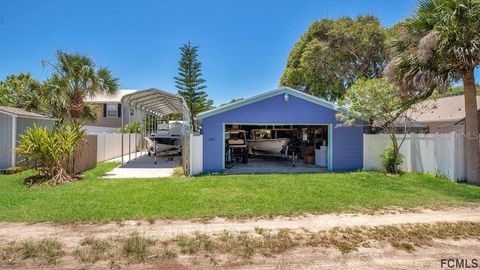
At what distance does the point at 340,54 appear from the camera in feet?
79.7

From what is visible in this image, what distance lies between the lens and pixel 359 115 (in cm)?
1267

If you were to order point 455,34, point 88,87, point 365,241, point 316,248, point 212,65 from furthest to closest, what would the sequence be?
point 212,65 < point 88,87 < point 455,34 < point 365,241 < point 316,248

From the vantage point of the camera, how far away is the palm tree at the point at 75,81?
648 inches

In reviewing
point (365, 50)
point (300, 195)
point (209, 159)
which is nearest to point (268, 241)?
point (300, 195)

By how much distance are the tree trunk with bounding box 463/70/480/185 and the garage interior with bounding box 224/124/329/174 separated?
217 inches

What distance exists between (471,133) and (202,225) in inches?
388

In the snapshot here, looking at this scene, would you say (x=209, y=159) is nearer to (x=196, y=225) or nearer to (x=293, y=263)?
(x=196, y=225)

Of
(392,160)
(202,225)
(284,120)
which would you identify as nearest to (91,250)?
(202,225)

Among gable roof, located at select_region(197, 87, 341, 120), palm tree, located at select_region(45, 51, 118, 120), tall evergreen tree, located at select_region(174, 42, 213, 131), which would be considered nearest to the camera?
gable roof, located at select_region(197, 87, 341, 120)

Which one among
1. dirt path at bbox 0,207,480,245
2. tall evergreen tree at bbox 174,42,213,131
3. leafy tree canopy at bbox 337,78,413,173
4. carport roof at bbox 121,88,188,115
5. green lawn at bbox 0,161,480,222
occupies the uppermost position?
tall evergreen tree at bbox 174,42,213,131

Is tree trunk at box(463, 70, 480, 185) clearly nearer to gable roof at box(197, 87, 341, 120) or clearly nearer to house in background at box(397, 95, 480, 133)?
gable roof at box(197, 87, 341, 120)

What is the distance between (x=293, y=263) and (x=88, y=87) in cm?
1597

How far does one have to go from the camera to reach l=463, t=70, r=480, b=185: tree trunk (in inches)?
415

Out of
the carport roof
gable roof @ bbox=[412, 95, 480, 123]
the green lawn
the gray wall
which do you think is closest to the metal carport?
the carport roof
